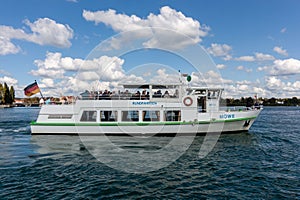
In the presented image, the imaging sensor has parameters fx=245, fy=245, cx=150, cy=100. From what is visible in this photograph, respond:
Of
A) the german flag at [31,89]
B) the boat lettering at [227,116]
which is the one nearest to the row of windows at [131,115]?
the boat lettering at [227,116]

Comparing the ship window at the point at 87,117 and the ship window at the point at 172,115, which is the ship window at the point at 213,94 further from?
the ship window at the point at 87,117

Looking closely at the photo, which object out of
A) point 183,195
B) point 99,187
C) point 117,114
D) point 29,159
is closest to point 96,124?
point 117,114

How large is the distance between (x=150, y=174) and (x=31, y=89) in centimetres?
1742

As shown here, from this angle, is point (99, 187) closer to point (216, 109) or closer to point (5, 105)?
point (216, 109)

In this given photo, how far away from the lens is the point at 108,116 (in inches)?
863

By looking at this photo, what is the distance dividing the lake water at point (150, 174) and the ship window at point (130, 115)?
4160mm

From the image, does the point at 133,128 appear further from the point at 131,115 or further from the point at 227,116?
the point at 227,116

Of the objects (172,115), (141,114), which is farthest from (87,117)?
(172,115)

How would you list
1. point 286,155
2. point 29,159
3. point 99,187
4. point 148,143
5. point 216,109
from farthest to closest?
point 216,109, point 148,143, point 286,155, point 29,159, point 99,187

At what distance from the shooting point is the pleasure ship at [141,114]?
2139 cm

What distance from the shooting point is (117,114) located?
21.7 m

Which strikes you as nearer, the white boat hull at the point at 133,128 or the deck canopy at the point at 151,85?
the white boat hull at the point at 133,128

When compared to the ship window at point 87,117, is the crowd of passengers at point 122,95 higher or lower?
higher

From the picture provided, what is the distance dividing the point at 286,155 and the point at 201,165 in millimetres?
6420
